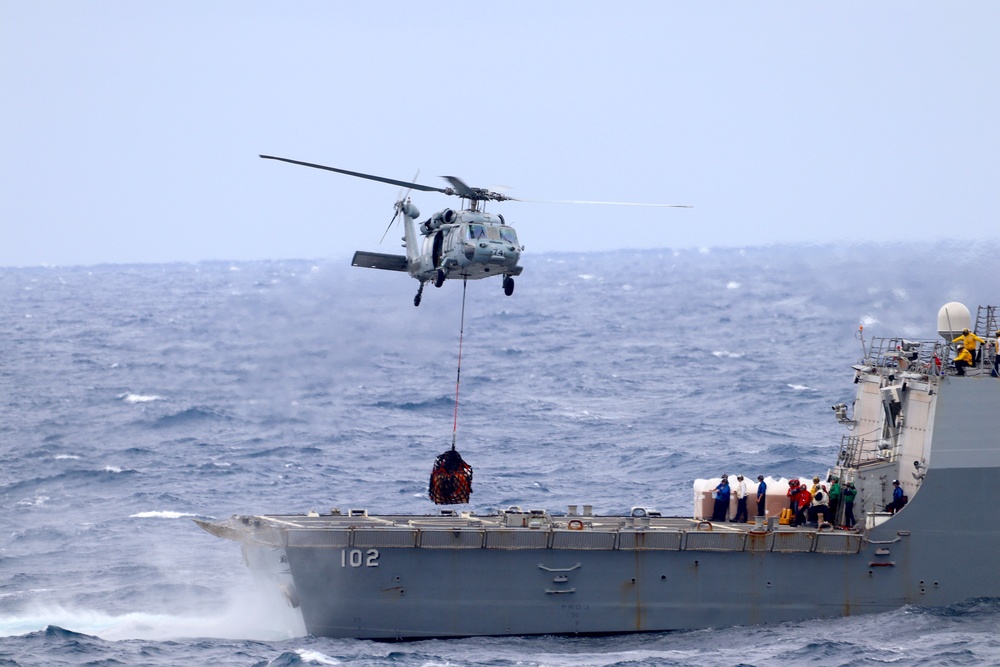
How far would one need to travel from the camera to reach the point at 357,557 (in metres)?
31.7

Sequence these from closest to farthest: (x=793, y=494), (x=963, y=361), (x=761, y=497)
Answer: (x=963, y=361) → (x=793, y=494) → (x=761, y=497)

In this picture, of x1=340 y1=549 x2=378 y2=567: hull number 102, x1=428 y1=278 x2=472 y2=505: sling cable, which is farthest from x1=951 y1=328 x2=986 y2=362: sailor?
x1=340 y1=549 x2=378 y2=567: hull number 102

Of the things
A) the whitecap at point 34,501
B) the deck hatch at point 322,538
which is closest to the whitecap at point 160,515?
the whitecap at point 34,501

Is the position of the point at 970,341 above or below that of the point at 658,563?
above

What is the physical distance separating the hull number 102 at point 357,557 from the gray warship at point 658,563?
21 mm

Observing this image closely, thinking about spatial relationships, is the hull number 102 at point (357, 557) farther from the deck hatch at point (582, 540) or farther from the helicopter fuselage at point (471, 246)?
the helicopter fuselage at point (471, 246)

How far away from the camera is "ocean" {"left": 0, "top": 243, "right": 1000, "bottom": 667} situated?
104ft

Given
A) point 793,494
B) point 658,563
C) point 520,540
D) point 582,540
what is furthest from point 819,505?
point 520,540

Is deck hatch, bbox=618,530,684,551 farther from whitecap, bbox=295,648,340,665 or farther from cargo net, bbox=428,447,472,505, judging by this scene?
whitecap, bbox=295,648,340,665

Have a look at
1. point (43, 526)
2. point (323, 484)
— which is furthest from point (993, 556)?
point (43, 526)

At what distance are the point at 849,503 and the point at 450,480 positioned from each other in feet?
29.8

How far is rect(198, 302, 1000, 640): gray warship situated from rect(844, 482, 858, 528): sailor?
0.62 meters

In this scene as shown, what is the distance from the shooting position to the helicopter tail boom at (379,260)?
1404 inches

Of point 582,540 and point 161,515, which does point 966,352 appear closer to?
point 582,540
